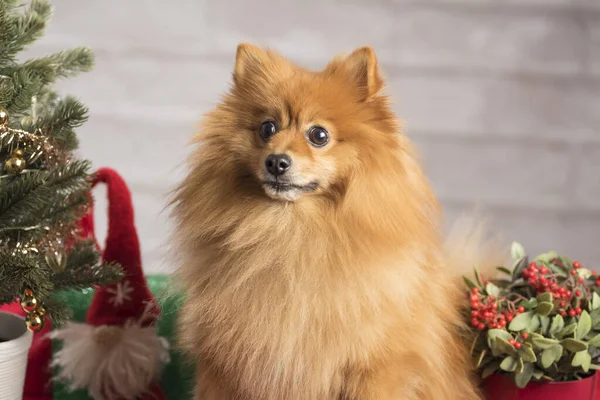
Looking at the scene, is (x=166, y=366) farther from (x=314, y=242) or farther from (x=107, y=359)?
(x=314, y=242)

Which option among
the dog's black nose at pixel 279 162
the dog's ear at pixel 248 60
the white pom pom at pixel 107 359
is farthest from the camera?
the white pom pom at pixel 107 359

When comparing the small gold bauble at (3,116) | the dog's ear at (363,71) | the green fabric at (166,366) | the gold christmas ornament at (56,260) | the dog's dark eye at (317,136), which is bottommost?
the green fabric at (166,366)

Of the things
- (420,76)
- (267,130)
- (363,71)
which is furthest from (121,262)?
(420,76)

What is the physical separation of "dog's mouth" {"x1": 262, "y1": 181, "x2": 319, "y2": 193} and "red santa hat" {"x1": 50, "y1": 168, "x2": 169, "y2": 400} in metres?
0.58

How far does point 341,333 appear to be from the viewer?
4.19ft

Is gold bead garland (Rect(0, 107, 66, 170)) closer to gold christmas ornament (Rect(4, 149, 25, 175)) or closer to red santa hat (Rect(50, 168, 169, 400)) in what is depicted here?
gold christmas ornament (Rect(4, 149, 25, 175))

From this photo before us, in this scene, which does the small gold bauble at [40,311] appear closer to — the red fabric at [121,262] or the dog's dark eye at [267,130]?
the red fabric at [121,262]

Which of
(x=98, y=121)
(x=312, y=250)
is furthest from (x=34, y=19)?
(x=98, y=121)

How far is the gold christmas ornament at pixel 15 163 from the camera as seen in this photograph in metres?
1.39

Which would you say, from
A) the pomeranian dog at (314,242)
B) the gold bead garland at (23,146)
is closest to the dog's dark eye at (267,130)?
the pomeranian dog at (314,242)

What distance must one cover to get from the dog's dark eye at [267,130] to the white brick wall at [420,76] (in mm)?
1298

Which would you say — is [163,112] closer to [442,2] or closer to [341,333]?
[442,2]

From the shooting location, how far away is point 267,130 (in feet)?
4.28

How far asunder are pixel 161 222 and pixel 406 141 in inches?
61.5
